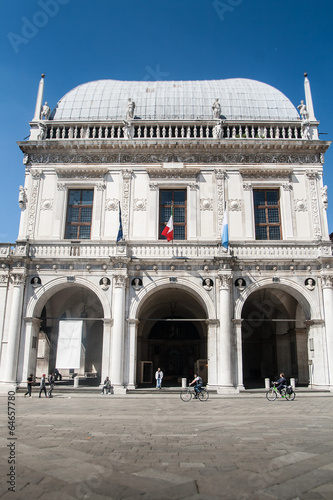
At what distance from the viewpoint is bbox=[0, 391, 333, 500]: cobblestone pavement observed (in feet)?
19.8

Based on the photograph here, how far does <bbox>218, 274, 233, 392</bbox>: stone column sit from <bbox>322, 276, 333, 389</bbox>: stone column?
555cm

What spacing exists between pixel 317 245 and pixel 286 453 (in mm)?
18734

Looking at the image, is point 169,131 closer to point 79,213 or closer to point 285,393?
point 79,213

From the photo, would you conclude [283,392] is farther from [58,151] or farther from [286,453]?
[58,151]

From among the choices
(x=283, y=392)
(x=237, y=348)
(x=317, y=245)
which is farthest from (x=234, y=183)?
(x=283, y=392)

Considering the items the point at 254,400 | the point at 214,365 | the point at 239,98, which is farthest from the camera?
the point at 239,98

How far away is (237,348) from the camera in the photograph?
78.3 feet

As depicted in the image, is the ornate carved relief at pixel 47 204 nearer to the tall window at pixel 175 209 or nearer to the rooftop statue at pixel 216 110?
the tall window at pixel 175 209

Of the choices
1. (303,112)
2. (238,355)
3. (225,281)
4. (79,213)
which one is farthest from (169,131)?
(238,355)

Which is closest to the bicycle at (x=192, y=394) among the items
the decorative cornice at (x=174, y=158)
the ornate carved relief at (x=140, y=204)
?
the ornate carved relief at (x=140, y=204)

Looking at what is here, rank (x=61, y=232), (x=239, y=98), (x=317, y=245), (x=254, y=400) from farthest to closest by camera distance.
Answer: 1. (x=239, y=98)
2. (x=61, y=232)
3. (x=317, y=245)
4. (x=254, y=400)

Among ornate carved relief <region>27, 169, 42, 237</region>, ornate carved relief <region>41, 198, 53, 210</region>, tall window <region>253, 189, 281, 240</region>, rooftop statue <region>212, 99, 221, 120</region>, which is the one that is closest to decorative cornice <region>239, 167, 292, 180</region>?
tall window <region>253, 189, 281, 240</region>

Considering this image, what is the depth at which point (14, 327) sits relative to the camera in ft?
79.5

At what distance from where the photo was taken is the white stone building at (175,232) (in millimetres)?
24391
